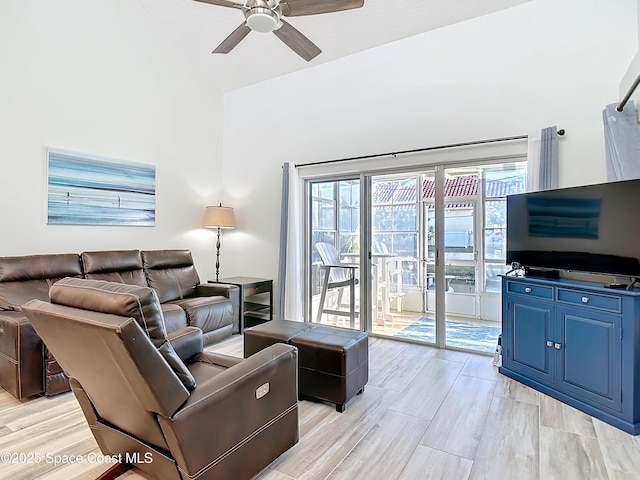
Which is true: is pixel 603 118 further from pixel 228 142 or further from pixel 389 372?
pixel 228 142

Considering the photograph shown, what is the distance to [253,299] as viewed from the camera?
4.93 metres

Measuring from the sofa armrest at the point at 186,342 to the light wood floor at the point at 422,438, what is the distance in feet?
2.10

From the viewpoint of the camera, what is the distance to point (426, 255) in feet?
12.8

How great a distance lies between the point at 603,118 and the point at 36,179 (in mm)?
5116

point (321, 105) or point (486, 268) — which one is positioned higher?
point (321, 105)

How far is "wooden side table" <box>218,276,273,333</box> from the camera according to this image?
4.35 m

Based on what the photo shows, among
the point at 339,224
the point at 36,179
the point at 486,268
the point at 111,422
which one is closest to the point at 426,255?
the point at 486,268

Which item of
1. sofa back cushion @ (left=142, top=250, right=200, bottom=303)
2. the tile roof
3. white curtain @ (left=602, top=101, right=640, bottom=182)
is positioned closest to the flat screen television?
white curtain @ (left=602, top=101, right=640, bottom=182)

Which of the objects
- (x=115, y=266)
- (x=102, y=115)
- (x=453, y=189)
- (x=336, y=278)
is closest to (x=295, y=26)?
(x=102, y=115)

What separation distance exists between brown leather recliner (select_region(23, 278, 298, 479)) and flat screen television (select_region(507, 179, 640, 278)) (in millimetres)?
2337

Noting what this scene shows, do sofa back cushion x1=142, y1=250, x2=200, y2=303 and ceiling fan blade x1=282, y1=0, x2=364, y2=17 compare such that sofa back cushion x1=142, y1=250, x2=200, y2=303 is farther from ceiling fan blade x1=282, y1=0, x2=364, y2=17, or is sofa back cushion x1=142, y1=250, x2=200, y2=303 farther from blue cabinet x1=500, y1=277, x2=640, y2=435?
blue cabinet x1=500, y1=277, x2=640, y2=435

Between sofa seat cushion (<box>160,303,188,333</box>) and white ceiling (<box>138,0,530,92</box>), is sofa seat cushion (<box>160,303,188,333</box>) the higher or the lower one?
the lower one

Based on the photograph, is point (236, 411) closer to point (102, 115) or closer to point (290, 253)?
point (290, 253)

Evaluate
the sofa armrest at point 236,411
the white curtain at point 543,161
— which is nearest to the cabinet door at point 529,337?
the white curtain at point 543,161
